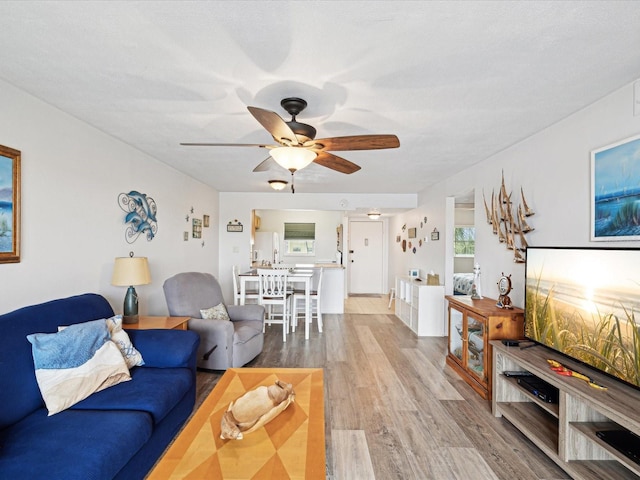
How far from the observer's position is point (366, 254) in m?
8.66

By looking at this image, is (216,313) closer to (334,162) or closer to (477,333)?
(334,162)

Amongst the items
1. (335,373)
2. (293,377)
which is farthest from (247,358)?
(293,377)

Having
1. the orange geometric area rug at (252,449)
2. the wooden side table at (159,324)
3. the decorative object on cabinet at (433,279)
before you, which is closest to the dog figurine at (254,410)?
the orange geometric area rug at (252,449)

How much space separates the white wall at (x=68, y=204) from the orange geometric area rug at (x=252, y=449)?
1.53 meters

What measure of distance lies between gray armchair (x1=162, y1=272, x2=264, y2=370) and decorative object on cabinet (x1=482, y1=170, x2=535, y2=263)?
2695 millimetres

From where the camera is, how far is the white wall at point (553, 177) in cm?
208

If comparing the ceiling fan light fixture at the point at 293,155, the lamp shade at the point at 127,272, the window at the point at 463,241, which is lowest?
the lamp shade at the point at 127,272

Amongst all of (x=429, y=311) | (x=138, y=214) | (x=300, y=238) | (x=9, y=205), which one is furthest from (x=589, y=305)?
(x=300, y=238)

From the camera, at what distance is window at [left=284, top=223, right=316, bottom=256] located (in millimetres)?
8258

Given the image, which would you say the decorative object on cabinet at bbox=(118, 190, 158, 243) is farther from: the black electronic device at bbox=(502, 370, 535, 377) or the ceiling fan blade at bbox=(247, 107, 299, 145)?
the black electronic device at bbox=(502, 370, 535, 377)

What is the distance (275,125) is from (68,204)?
6.11 ft

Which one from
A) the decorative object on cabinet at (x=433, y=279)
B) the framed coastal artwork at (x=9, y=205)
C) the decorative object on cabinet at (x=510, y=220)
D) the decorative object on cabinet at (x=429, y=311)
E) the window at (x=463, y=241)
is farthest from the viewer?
the window at (x=463, y=241)

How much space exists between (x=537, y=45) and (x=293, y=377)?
231cm

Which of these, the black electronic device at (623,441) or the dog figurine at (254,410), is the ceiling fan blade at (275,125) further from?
the black electronic device at (623,441)
